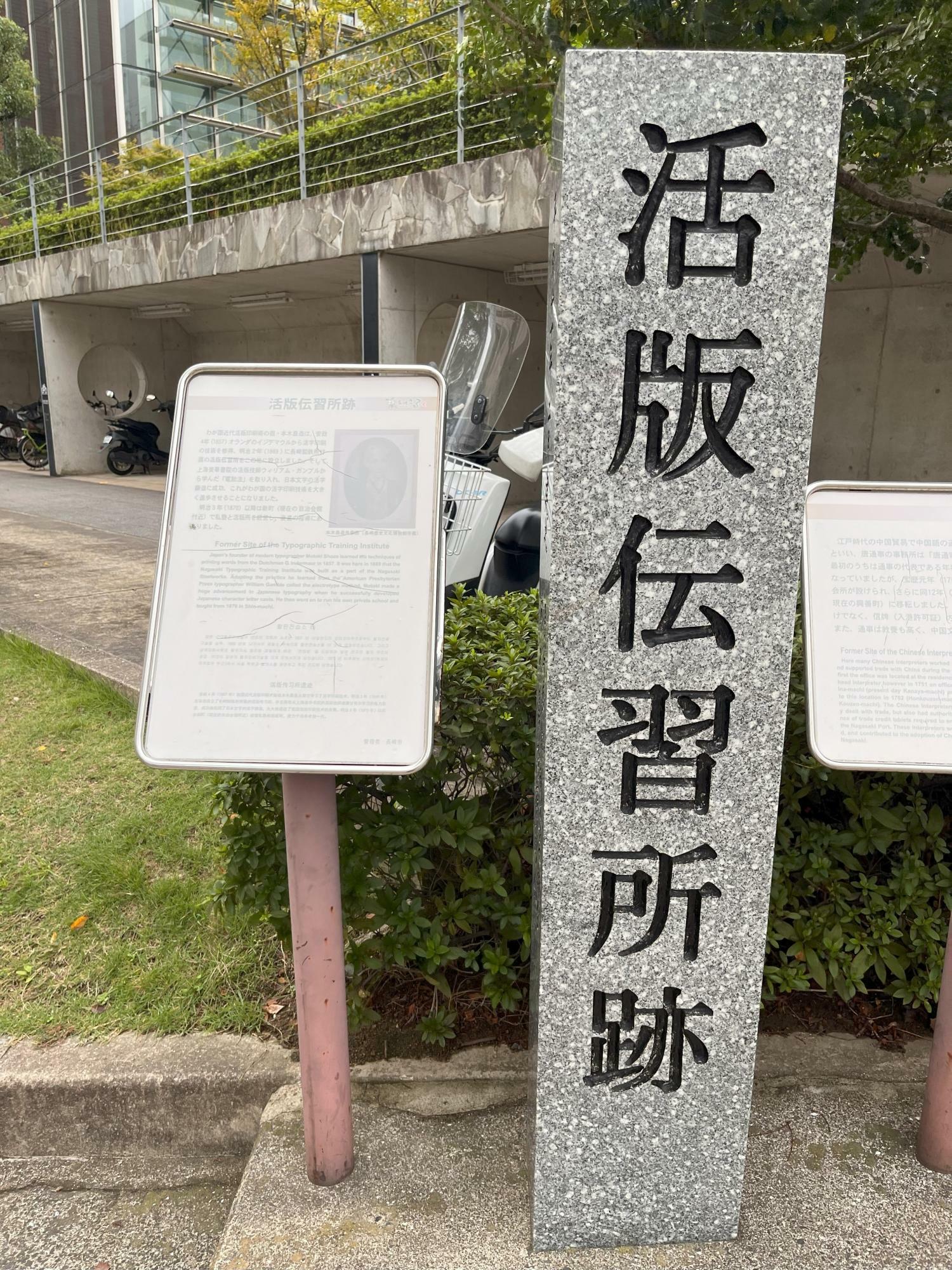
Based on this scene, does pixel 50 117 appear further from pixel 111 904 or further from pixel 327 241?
pixel 111 904

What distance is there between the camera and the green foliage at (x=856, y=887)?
2002mm

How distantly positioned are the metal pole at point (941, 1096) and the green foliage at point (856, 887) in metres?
0.28

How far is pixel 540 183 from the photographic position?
7434 millimetres

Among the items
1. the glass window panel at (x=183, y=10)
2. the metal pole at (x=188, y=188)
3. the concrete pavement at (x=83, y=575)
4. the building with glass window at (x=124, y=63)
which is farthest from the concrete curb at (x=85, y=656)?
the glass window panel at (x=183, y=10)

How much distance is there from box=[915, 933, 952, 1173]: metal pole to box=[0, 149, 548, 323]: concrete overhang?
672 centimetres

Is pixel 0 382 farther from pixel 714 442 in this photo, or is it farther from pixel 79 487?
pixel 714 442

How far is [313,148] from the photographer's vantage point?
1006 centimetres

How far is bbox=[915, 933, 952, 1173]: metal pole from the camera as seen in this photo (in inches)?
66.6

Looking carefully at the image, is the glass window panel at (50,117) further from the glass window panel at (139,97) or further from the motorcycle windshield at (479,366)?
the motorcycle windshield at (479,366)

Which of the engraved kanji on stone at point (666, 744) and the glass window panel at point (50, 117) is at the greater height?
the glass window panel at point (50, 117)

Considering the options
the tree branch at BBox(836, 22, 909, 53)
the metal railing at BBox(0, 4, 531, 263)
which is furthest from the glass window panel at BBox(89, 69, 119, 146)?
the tree branch at BBox(836, 22, 909, 53)

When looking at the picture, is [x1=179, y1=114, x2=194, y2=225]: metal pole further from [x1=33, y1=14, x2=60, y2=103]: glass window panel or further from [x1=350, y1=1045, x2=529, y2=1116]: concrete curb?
[x1=33, y1=14, x2=60, y2=103]: glass window panel

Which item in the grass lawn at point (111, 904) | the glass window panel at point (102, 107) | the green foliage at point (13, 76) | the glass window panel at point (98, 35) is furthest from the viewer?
the glass window panel at point (102, 107)

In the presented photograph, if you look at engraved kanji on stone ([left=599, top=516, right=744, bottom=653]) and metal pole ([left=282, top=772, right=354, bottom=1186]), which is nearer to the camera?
engraved kanji on stone ([left=599, top=516, right=744, bottom=653])
